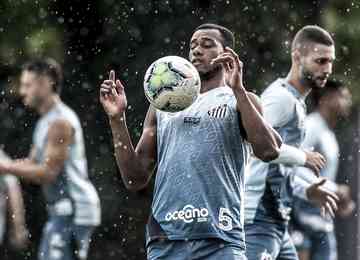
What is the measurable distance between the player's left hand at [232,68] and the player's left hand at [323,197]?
2038 mm

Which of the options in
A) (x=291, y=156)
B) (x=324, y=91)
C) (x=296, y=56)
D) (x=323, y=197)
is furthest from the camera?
(x=324, y=91)

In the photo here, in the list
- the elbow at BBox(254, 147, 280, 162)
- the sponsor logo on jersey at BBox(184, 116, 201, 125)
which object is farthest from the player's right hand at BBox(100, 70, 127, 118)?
the elbow at BBox(254, 147, 280, 162)

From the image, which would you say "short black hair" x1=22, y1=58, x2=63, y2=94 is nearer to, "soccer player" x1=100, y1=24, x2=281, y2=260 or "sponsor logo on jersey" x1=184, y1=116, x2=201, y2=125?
"soccer player" x1=100, y1=24, x2=281, y2=260

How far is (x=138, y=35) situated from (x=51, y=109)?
2767 mm

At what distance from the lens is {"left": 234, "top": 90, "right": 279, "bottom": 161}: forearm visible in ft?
21.9

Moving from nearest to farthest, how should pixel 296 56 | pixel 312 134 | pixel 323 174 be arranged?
pixel 296 56, pixel 323 174, pixel 312 134

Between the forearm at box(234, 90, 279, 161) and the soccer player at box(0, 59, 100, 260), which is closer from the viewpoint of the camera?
the forearm at box(234, 90, 279, 161)

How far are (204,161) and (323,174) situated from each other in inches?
247

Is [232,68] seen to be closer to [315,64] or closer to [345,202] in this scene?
[315,64]

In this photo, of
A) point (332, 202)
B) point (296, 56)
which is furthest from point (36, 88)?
point (332, 202)


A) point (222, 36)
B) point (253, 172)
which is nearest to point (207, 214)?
point (222, 36)

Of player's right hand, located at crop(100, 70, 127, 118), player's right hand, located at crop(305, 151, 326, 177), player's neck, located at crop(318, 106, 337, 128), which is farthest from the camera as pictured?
player's neck, located at crop(318, 106, 337, 128)

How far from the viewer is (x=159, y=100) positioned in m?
6.73

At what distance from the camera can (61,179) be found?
34.4ft
